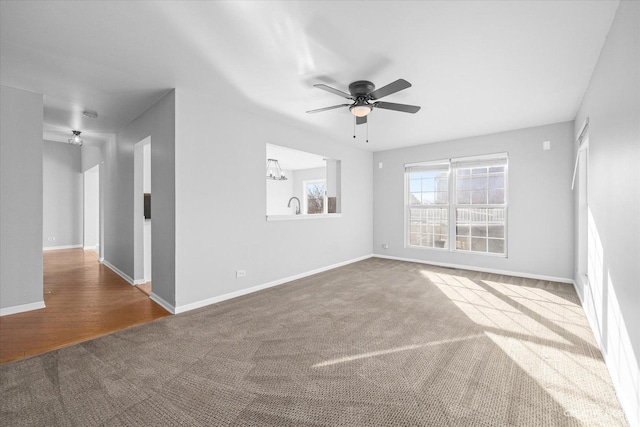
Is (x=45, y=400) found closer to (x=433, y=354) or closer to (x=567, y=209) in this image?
(x=433, y=354)

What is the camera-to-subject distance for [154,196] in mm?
3637

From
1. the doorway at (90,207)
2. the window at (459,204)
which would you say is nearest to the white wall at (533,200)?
the window at (459,204)

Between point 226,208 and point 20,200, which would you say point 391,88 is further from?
point 20,200

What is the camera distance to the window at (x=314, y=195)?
403 inches

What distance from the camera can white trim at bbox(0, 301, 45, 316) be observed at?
314 centimetres

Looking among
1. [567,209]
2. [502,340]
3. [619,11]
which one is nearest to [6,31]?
[619,11]

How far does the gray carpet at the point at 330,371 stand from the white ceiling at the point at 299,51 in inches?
101

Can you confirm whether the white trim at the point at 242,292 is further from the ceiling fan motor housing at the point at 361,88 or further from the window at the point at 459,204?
the ceiling fan motor housing at the point at 361,88

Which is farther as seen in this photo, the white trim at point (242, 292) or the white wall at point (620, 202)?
the white trim at point (242, 292)

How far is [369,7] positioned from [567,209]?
4.61 m

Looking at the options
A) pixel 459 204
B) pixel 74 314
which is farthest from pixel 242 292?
pixel 459 204

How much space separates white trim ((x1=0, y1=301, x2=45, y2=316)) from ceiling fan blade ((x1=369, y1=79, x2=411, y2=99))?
14.9 ft

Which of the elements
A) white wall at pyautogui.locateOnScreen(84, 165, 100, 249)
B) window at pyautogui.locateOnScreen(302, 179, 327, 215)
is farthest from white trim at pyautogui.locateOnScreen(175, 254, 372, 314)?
white wall at pyautogui.locateOnScreen(84, 165, 100, 249)

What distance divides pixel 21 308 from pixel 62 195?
554cm
